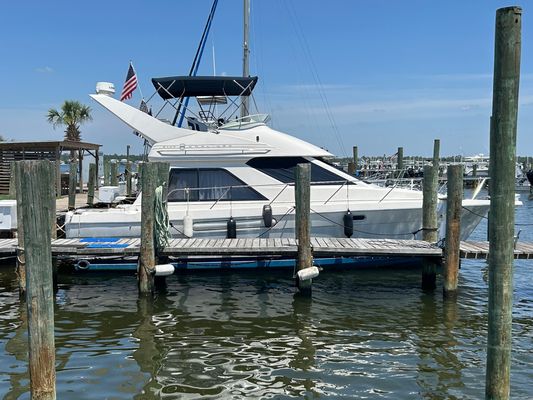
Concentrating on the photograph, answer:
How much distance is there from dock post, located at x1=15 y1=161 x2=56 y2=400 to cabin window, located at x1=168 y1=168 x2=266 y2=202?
22.8 feet

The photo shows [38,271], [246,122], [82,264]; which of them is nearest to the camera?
[38,271]

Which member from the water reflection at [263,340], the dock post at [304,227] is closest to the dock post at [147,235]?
the water reflection at [263,340]

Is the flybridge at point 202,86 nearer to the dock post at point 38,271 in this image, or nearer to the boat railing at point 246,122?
the boat railing at point 246,122

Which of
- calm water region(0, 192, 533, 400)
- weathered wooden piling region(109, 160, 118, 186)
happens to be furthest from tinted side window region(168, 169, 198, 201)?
weathered wooden piling region(109, 160, 118, 186)

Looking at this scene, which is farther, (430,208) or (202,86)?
(202,86)

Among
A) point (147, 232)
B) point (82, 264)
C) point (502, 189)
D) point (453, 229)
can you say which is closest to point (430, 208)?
point (453, 229)

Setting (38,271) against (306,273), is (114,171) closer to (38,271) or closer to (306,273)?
(306,273)

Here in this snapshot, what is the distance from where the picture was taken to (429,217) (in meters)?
11.0

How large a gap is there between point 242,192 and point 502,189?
7.92m

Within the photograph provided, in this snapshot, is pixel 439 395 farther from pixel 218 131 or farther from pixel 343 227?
pixel 218 131

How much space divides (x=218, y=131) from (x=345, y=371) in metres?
7.15

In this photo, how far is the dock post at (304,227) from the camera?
9.48 meters

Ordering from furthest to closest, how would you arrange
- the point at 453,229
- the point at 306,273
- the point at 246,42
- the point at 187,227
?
the point at 246,42 < the point at 187,227 < the point at 306,273 < the point at 453,229

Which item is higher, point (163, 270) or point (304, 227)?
point (304, 227)
